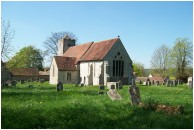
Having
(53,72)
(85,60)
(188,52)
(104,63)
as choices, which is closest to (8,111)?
(104,63)

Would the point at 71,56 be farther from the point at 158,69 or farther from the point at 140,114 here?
the point at 140,114

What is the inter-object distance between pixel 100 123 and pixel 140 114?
65.2 inches

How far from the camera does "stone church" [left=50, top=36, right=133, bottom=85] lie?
43469mm

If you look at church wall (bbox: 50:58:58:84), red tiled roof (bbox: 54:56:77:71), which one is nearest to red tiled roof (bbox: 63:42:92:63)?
red tiled roof (bbox: 54:56:77:71)

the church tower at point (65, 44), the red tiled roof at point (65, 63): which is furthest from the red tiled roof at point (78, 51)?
the church tower at point (65, 44)

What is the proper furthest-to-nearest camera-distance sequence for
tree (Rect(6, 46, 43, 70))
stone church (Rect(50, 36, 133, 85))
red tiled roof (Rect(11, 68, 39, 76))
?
tree (Rect(6, 46, 43, 70))
red tiled roof (Rect(11, 68, 39, 76))
stone church (Rect(50, 36, 133, 85))

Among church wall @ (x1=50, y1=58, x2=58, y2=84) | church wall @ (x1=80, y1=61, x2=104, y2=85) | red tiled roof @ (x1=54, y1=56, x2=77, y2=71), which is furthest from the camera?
church wall @ (x1=50, y1=58, x2=58, y2=84)

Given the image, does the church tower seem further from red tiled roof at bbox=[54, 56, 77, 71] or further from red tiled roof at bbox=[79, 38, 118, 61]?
red tiled roof at bbox=[79, 38, 118, 61]

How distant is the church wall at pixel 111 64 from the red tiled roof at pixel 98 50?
0.67 metres

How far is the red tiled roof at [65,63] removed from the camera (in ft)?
161

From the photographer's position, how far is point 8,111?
1121 centimetres

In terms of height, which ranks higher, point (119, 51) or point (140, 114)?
point (119, 51)

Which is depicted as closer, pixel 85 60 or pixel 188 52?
pixel 85 60

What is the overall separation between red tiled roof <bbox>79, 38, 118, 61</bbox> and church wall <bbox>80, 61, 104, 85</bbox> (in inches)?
31.0
